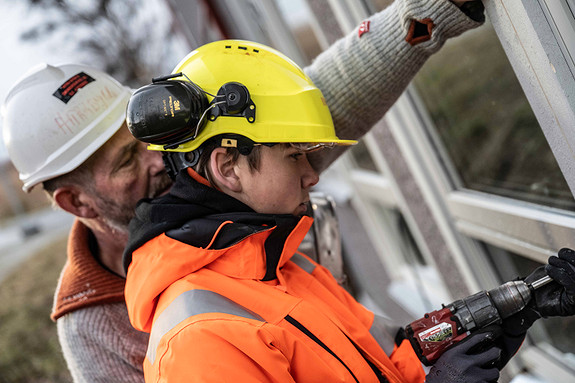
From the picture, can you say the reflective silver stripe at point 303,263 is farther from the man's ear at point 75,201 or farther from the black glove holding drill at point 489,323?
the man's ear at point 75,201

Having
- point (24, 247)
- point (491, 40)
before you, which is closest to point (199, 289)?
point (491, 40)

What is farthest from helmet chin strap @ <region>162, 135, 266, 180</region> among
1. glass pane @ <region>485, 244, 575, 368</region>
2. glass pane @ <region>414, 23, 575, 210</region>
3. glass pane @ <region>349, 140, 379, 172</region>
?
glass pane @ <region>349, 140, 379, 172</region>

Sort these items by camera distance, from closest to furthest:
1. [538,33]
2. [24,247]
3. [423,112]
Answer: [538,33] → [423,112] → [24,247]

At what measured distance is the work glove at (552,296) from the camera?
A: 59.7 inches

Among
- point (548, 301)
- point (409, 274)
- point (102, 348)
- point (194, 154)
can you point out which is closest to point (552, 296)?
point (548, 301)

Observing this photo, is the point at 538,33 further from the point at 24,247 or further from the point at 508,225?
the point at 24,247

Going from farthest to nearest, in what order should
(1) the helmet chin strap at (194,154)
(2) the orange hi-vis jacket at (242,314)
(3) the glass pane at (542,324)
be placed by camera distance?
(3) the glass pane at (542,324), (1) the helmet chin strap at (194,154), (2) the orange hi-vis jacket at (242,314)

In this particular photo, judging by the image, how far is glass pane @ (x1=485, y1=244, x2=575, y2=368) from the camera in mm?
2646

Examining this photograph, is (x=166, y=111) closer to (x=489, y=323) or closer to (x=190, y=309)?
(x=190, y=309)

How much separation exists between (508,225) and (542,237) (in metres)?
0.29

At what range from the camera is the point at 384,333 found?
201cm

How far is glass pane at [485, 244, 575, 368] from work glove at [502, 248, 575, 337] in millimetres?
923

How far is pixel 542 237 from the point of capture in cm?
221

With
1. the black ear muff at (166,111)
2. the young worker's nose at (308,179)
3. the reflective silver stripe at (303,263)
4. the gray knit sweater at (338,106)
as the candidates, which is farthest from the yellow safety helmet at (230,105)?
the reflective silver stripe at (303,263)
